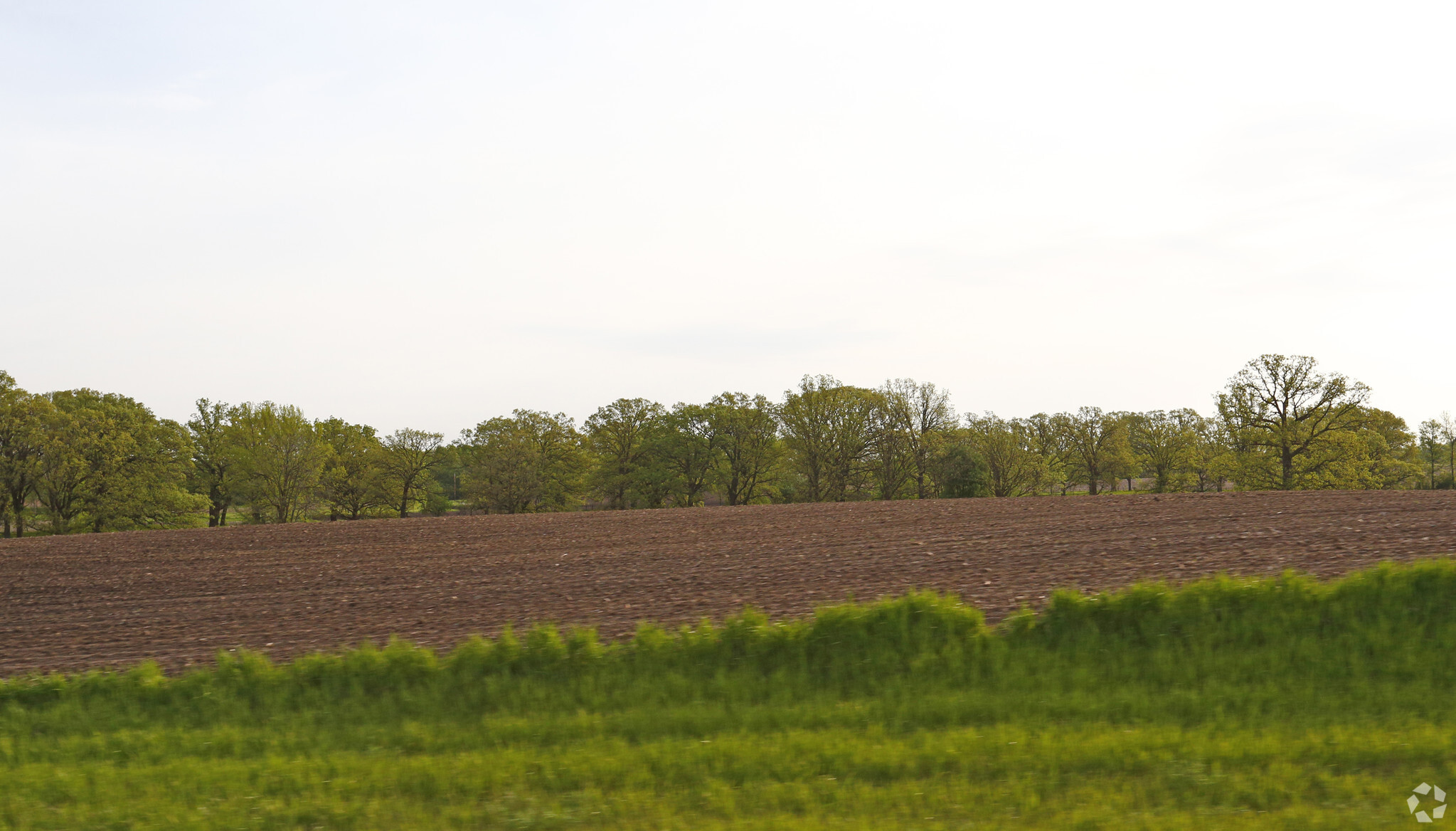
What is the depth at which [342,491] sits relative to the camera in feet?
247

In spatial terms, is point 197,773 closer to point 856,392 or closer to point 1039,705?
point 1039,705

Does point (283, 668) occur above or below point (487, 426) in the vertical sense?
below

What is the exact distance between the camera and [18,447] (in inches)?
2231

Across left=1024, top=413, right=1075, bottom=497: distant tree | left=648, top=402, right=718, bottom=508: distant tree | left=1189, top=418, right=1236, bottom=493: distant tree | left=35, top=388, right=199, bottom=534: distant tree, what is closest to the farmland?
left=35, top=388, right=199, bottom=534: distant tree

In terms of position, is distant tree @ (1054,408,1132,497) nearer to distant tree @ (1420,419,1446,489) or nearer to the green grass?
distant tree @ (1420,419,1446,489)

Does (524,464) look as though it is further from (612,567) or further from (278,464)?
(612,567)

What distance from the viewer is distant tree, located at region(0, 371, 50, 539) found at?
55938 mm

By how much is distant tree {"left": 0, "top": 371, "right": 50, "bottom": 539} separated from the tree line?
4.1 inches

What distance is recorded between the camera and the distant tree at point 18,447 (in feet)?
184

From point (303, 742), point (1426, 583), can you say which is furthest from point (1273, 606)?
point (303, 742)

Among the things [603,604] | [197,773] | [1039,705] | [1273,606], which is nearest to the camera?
[197,773]

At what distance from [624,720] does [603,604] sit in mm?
6270

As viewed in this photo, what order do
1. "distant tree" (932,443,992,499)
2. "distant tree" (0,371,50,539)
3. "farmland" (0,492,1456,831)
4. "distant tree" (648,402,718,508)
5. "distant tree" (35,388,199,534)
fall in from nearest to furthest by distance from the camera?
1. "farmland" (0,492,1456,831)
2. "distant tree" (0,371,50,539)
3. "distant tree" (35,388,199,534)
4. "distant tree" (932,443,992,499)
5. "distant tree" (648,402,718,508)

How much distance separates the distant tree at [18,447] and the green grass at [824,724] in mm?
56511
